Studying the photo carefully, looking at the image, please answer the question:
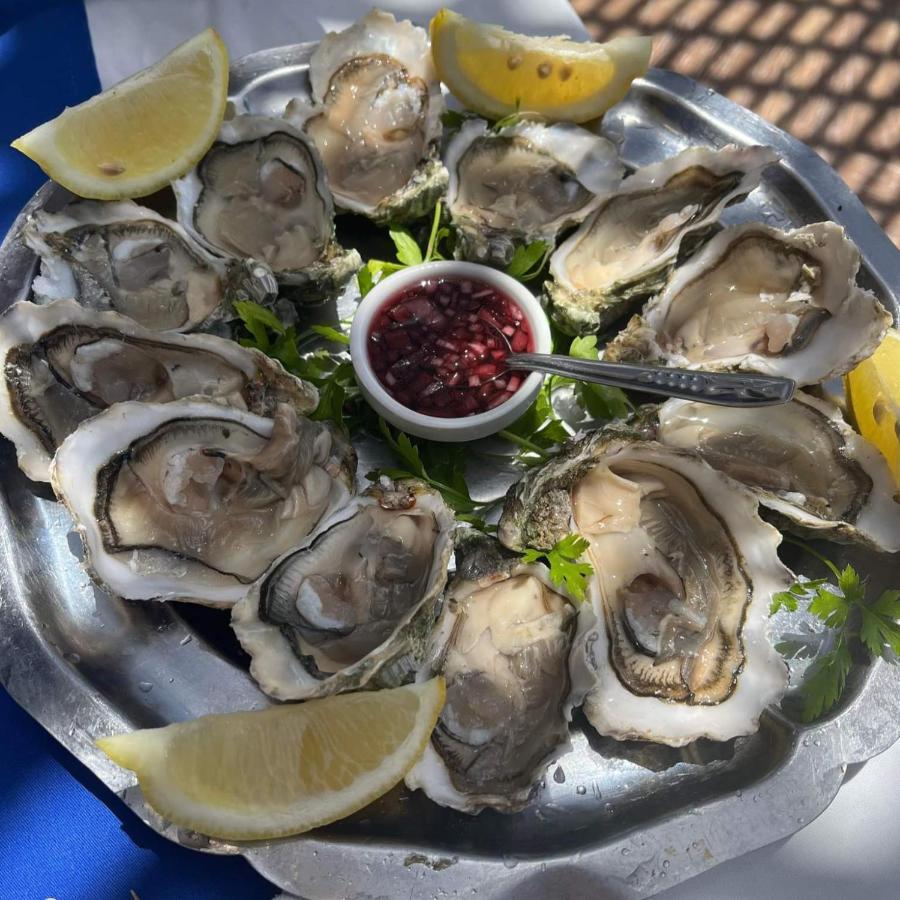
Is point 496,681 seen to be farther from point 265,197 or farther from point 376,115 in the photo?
point 376,115

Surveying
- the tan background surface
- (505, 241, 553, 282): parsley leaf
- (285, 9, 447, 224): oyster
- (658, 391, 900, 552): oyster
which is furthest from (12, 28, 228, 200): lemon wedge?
the tan background surface

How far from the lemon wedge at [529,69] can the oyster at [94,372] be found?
2.42ft

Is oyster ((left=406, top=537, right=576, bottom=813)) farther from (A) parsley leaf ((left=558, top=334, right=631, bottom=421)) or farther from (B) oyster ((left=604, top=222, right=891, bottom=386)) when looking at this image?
(B) oyster ((left=604, top=222, right=891, bottom=386))

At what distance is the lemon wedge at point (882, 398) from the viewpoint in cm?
140

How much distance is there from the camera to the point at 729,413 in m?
1.49

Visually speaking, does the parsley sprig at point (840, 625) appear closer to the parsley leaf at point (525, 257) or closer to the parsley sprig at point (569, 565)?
the parsley sprig at point (569, 565)

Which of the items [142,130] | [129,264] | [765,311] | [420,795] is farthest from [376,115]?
[420,795]

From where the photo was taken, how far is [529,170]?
1658 millimetres

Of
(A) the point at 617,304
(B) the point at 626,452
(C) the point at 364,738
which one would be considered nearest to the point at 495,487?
(B) the point at 626,452

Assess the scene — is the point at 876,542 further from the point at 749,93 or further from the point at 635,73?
the point at 749,93

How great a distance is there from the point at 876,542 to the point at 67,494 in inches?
50.5

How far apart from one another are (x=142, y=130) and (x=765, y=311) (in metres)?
1.18

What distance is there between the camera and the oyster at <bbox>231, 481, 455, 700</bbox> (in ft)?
3.87

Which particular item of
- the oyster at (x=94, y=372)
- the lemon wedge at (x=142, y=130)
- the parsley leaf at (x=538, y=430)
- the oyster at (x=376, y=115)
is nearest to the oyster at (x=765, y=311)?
the parsley leaf at (x=538, y=430)
